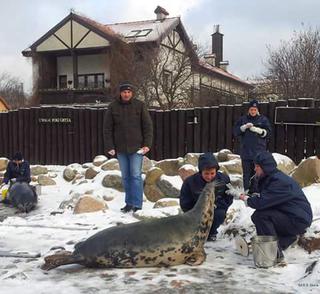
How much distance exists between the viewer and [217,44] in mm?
39281

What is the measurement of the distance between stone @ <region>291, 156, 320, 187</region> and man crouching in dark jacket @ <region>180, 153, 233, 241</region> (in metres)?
2.64

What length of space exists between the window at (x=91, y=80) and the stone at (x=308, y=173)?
69.8ft

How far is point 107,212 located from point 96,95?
2010 cm

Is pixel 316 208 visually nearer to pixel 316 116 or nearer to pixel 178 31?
pixel 316 116

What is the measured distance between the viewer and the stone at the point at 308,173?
717 centimetres

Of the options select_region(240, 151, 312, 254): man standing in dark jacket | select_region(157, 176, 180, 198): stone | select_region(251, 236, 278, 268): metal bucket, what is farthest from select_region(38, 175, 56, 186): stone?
select_region(251, 236, 278, 268): metal bucket

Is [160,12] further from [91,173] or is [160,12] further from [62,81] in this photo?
[91,173]

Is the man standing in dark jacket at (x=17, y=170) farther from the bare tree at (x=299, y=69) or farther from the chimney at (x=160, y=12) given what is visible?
the chimney at (x=160, y=12)

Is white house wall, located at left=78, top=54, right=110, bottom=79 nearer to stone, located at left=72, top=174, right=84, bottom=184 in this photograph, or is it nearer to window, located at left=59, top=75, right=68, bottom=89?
window, located at left=59, top=75, right=68, bottom=89

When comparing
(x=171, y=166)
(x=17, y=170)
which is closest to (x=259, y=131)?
(x=171, y=166)

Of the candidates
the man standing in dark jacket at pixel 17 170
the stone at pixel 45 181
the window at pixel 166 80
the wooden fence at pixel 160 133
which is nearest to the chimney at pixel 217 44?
the window at pixel 166 80

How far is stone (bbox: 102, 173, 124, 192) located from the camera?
8523 millimetres

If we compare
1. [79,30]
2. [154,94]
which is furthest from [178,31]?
[154,94]

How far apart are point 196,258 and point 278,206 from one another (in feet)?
2.75
